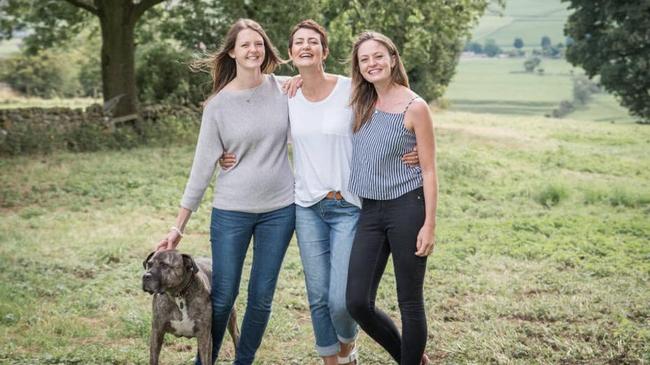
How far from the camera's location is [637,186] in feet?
51.6

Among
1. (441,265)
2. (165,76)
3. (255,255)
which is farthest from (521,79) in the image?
(255,255)

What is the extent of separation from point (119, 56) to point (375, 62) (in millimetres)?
16568

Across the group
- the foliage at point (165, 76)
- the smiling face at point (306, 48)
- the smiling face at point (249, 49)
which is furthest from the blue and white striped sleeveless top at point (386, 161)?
the foliage at point (165, 76)

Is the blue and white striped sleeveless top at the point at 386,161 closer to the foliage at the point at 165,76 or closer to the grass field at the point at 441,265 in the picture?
the grass field at the point at 441,265

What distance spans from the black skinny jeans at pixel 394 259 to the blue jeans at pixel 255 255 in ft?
1.77

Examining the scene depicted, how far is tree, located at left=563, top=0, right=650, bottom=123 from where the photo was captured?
26.7 m

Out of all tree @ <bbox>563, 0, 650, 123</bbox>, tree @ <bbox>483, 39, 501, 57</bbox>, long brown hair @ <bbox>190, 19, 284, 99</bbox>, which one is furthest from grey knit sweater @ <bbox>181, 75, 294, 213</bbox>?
tree @ <bbox>483, 39, 501, 57</bbox>

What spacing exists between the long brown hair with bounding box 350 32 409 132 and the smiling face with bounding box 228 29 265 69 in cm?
56

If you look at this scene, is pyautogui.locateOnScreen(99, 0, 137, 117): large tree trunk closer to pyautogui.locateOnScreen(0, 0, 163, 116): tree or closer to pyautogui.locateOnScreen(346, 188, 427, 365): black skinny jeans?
pyautogui.locateOnScreen(0, 0, 163, 116): tree

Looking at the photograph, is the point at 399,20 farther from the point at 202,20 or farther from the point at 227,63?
the point at 227,63

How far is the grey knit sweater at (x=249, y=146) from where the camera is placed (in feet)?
16.5

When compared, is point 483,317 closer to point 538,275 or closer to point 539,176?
point 538,275

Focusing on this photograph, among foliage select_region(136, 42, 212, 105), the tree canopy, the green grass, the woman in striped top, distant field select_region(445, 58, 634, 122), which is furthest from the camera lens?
the green grass

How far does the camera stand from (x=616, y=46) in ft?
90.2
